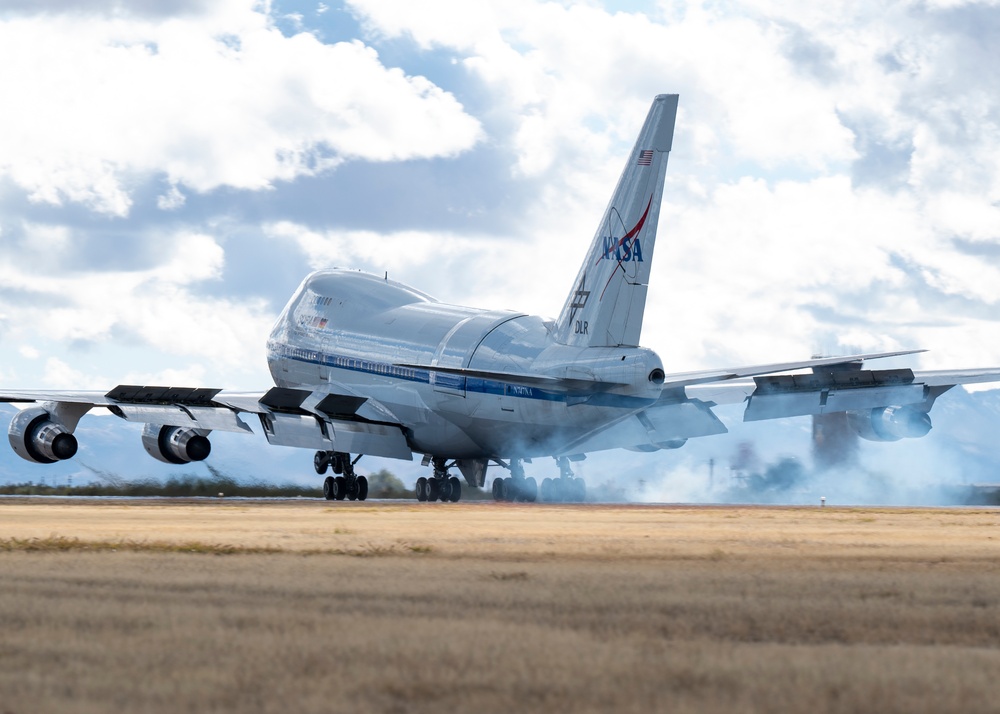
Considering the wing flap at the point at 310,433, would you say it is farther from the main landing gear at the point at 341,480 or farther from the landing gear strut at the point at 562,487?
the landing gear strut at the point at 562,487

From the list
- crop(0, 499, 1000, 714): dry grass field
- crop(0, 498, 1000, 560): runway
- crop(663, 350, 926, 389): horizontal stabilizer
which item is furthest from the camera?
crop(663, 350, 926, 389): horizontal stabilizer

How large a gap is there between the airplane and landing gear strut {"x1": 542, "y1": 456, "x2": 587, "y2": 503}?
0.07 meters

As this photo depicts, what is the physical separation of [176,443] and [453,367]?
9693 millimetres

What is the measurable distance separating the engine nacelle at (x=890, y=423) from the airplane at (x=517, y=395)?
5 cm

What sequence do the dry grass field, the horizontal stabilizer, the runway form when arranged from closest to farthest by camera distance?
the dry grass field
the runway
the horizontal stabilizer

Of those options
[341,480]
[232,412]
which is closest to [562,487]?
[341,480]

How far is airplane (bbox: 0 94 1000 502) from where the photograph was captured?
3978cm

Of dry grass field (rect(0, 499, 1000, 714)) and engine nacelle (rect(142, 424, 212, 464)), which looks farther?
engine nacelle (rect(142, 424, 212, 464))

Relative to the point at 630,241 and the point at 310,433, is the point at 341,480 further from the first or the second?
the point at 630,241

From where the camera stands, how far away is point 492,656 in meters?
8.88

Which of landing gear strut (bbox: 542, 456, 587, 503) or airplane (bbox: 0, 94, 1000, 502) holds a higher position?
airplane (bbox: 0, 94, 1000, 502)

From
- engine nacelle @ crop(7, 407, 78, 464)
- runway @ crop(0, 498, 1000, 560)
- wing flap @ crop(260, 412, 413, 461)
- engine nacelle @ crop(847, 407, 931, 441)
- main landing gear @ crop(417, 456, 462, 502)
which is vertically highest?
engine nacelle @ crop(847, 407, 931, 441)

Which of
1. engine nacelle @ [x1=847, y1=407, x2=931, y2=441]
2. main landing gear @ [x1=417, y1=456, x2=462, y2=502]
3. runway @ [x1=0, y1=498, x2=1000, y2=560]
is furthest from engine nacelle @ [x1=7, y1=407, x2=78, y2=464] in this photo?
engine nacelle @ [x1=847, y1=407, x2=931, y2=441]

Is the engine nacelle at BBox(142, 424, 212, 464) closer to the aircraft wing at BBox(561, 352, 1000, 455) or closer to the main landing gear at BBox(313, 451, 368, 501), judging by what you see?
the main landing gear at BBox(313, 451, 368, 501)
